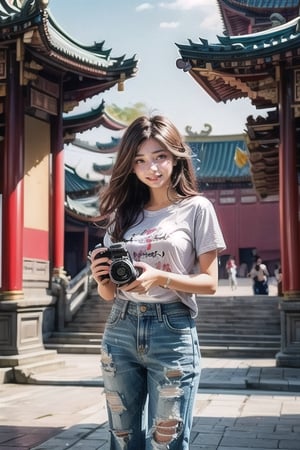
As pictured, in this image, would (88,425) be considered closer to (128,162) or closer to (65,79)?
(128,162)

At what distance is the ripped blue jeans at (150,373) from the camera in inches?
88.4

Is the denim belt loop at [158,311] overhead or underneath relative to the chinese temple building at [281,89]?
underneath

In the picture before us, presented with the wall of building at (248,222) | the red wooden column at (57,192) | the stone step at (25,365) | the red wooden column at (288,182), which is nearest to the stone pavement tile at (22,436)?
the stone step at (25,365)

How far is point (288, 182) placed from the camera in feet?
36.6

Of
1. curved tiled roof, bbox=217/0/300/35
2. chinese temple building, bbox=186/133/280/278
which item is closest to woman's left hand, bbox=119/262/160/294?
curved tiled roof, bbox=217/0/300/35

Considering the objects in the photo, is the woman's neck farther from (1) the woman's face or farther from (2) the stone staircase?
(2) the stone staircase

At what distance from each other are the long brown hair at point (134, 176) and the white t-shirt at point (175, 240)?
0.07 meters

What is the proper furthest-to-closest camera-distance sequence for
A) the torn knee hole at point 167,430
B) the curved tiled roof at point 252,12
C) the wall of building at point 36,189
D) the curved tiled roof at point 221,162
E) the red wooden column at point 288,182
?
the curved tiled roof at point 221,162
the curved tiled roof at point 252,12
the wall of building at point 36,189
the red wooden column at point 288,182
the torn knee hole at point 167,430

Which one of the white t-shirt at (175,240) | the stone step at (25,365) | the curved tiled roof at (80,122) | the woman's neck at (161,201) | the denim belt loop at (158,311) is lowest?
the stone step at (25,365)

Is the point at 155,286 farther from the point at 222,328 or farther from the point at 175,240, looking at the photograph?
the point at 222,328

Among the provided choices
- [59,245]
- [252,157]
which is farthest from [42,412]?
[252,157]

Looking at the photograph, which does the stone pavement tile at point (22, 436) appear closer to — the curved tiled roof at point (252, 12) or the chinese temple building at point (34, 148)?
the chinese temple building at point (34, 148)

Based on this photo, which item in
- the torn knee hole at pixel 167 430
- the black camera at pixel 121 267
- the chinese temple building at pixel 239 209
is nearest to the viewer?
the black camera at pixel 121 267

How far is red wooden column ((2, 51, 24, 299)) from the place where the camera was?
10.8m
